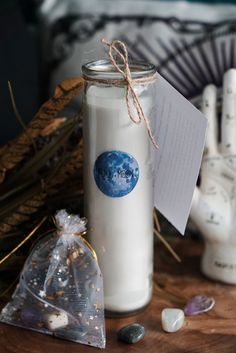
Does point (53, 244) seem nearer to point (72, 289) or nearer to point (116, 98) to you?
point (72, 289)

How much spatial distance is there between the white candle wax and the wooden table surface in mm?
30

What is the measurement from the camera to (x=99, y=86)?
67 cm

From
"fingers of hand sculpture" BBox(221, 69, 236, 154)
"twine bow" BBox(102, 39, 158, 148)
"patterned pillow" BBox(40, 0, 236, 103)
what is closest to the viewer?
"twine bow" BBox(102, 39, 158, 148)

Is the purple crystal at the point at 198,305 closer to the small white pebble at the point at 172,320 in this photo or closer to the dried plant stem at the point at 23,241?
the small white pebble at the point at 172,320

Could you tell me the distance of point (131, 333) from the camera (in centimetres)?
68

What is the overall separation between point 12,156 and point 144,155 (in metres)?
0.19

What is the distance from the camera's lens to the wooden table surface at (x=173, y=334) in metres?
0.67

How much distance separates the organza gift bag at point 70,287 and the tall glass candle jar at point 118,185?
0.04 m

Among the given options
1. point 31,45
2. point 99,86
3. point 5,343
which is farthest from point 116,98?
point 31,45

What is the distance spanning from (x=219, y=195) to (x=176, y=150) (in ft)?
0.39

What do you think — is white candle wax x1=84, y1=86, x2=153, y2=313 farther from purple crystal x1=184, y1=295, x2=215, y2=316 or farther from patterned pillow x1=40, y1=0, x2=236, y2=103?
patterned pillow x1=40, y1=0, x2=236, y2=103

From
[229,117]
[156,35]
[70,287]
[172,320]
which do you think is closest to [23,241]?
[70,287]

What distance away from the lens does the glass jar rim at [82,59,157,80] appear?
66cm

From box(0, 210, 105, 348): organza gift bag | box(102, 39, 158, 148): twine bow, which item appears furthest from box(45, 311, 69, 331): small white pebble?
box(102, 39, 158, 148): twine bow
